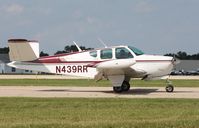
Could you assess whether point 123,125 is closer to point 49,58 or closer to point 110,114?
point 110,114

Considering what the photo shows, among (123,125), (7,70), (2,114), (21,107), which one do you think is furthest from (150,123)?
(7,70)

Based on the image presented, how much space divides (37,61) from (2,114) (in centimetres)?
1170

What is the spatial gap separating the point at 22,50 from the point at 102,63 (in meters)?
4.66

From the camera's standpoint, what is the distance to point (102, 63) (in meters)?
21.5

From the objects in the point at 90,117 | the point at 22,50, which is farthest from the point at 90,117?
the point at 22,50

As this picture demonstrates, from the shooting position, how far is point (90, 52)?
2294cm

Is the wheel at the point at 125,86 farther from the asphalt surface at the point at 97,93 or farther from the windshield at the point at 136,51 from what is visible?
the windshield at the point at 136,51

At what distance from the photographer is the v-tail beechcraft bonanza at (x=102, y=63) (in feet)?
72.3

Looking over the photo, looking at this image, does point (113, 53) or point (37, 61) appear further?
point (37, 61)

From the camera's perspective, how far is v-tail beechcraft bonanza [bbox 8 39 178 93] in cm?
2203

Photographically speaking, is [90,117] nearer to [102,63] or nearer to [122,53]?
[102,63]

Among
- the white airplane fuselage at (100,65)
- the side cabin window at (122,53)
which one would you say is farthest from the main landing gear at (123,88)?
the side cabin window at (122,53)

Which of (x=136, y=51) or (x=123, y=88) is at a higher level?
(x=136, y=51)

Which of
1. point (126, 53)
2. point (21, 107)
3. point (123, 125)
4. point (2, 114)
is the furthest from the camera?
point (126, 53)
